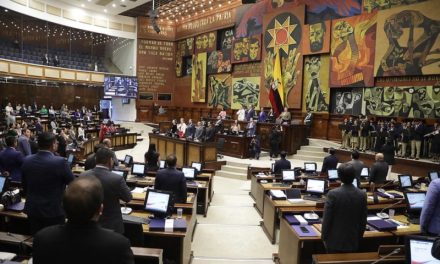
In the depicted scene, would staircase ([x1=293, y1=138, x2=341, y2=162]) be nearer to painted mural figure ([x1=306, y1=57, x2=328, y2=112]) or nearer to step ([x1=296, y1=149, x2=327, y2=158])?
step ([x1=296, y1=149, x2=327, y2=158])

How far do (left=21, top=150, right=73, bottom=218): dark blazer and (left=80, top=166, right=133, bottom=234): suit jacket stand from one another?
0.40 metres

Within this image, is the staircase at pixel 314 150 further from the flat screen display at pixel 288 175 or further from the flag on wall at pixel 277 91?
the flat screen display at pixel 288 175

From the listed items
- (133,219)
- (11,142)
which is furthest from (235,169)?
(133,219)

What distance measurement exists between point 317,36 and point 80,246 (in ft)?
52.1

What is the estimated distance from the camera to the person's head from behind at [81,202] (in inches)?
59.6

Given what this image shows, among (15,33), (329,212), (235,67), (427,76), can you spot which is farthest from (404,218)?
(15,33)

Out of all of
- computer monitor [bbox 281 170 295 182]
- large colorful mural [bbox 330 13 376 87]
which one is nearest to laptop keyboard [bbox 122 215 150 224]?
computer monitor [bbox 281 170 295 182]

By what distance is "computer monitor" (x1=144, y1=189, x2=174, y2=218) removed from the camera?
4484 mm

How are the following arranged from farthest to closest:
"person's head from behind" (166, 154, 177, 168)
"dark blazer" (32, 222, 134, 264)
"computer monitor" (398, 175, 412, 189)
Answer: "computer monitor" (398, 175, 412, 189) < "person's head from behind" (166, 154, 177, 168) < "dark blazer" (32, 222, 134, 264)

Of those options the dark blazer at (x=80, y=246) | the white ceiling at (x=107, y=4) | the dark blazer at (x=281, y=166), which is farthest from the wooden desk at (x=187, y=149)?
the dark blazer at (x=80, y=246)

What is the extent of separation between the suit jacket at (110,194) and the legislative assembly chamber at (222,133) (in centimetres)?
1

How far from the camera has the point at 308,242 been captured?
14.9 ft

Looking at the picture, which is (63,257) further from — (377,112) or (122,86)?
(122,86)

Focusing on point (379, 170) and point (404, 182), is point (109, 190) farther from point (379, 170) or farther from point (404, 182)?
point (404, 182)
